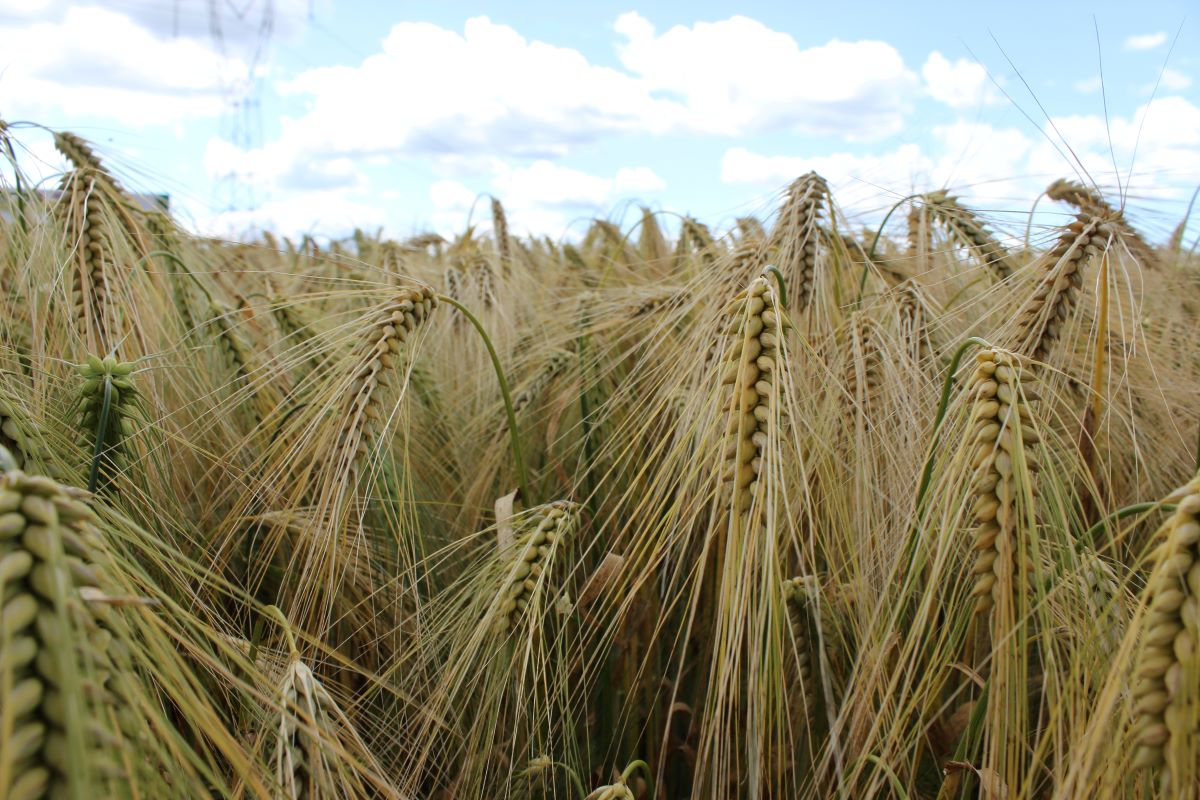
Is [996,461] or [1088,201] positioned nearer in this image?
[996,461]

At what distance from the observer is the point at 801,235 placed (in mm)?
1548

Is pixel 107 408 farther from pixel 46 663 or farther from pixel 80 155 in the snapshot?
pixel 80 155

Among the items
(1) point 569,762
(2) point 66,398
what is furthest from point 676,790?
(2) point 66,398

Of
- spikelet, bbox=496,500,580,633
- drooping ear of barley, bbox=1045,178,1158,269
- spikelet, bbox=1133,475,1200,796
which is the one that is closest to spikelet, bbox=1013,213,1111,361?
drooping ear of barley, bbox=1045,178,1158,269

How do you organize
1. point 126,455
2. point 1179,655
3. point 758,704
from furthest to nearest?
point 126,455, point 758,704, point 1179,655

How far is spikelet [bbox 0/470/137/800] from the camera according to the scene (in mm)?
535

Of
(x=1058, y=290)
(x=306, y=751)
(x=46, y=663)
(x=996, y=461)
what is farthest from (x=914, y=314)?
(x=46, y=663)

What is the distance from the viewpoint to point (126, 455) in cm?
123

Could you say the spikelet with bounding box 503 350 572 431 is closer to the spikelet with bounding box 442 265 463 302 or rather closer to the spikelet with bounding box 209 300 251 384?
the spikelet with bounding box 209 300 251 384

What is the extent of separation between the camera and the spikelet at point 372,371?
1.23 m

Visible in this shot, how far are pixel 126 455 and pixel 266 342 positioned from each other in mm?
793

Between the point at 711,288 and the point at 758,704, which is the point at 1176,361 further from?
the point at 758,704

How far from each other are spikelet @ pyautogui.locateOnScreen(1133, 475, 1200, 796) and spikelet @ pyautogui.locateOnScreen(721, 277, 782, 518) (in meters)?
0.40

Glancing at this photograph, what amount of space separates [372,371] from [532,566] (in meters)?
0.38
